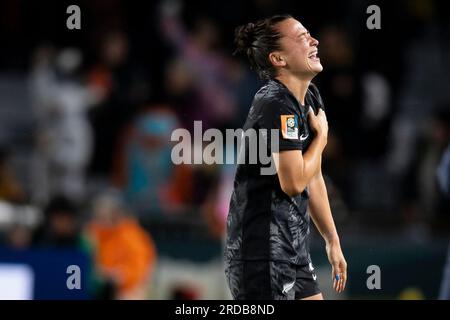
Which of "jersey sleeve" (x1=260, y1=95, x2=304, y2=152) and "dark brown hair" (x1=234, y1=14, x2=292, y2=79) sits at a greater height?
"dark brown hair" (x1=234, y1=14, x2=292, y2=79)

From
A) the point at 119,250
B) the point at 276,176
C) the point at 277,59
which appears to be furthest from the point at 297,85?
the point at 119,250

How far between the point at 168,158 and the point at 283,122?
19.0 ft

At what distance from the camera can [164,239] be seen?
9672 mm

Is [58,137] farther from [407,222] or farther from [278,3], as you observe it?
[407,222]

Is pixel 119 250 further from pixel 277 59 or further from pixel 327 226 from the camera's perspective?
pixel 277 59

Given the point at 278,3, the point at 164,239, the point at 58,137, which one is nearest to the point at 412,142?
the point at 278,3

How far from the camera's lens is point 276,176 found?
4.12m

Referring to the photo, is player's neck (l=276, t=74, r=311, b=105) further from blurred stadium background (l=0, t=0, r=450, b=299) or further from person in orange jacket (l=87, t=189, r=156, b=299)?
person in orange jacket (l=87, t=189, r=156, b=299)

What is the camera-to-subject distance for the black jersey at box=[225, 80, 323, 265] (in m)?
4.12

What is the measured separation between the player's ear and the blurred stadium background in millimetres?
3581

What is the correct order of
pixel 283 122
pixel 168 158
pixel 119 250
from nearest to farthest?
pixel 283 122 → pixel 119 250 → pixel 168 158

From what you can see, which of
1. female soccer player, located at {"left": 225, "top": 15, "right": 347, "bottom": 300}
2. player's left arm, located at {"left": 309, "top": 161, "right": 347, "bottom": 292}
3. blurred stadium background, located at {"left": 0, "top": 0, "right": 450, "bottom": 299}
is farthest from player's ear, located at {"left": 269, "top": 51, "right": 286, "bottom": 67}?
blurred stadium background, located at {"left": 0, "top": 0, "right": 450, "bottom": 299}

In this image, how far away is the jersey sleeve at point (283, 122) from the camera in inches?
159

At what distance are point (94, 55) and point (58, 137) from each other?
3.06 feet
